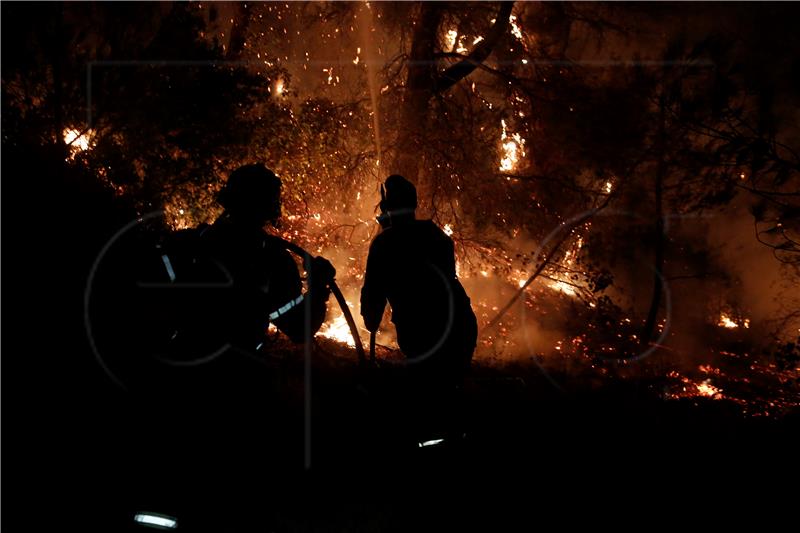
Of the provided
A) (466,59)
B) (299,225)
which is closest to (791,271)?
(466,59)

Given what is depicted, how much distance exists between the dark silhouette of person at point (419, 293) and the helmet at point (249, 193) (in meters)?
0.81

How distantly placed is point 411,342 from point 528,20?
1014 centimetres

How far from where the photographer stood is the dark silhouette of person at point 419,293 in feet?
10.0

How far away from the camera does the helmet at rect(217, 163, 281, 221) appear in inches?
92.7

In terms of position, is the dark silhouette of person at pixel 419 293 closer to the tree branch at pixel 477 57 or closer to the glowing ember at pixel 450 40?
the tree branch at pixel 477 57

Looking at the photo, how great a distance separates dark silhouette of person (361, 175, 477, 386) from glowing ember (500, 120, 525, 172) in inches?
329

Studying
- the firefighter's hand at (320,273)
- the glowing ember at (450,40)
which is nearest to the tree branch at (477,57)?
the glowing ember at (450,40)

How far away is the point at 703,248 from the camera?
3122 cm

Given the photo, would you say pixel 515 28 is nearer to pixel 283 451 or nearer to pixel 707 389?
pixel 707 389

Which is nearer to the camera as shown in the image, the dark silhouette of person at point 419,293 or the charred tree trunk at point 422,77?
the dark silhouette of person at point 419,293

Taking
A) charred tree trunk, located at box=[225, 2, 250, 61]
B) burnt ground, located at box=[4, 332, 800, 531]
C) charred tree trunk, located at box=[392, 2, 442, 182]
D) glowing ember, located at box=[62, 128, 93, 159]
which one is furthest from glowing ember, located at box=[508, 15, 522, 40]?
burnt ground, located at box=[4, 332, 800, 531]

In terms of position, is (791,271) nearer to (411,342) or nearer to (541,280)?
(541,280)

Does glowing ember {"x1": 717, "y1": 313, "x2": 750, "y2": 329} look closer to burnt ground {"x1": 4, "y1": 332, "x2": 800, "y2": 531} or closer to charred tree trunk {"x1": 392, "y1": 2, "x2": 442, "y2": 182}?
charred tree trunk {"x1": 392, "y1": 2, "x2": 442, "y2": 182}

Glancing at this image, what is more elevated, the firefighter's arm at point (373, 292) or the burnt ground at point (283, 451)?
the firefighter's arm at point (373, 292)
